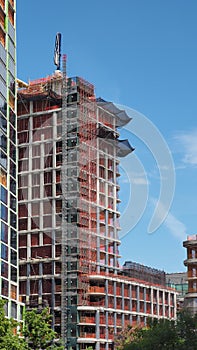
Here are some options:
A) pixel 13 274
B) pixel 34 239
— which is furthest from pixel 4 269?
pixel 34 239

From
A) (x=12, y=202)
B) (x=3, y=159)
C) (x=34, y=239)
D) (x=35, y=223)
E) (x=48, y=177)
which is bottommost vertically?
(x=34, y=239)

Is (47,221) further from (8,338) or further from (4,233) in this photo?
(8,338)

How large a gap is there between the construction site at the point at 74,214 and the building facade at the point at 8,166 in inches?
883

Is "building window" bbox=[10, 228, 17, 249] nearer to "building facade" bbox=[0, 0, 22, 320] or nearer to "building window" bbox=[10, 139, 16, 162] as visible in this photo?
"building facade" bbox=[0, 0, 22, 320]

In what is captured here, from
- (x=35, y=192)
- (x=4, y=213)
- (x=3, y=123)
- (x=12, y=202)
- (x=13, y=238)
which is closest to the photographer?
(x=4, y=213)

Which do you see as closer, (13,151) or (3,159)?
(3,159)

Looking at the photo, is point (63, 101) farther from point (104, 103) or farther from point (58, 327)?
point (58, 327)

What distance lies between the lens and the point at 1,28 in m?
97.2

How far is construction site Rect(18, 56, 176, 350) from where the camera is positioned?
118562mm

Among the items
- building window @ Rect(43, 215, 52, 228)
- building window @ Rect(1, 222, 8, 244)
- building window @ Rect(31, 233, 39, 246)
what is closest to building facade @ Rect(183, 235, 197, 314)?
building window @ Rect(43, 215, 52, 228)

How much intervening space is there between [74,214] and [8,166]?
26289 mm

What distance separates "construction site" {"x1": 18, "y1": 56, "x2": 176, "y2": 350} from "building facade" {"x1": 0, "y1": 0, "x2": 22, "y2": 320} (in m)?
22.4

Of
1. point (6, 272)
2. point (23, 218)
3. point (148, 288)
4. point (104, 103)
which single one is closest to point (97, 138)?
point (104, 103)

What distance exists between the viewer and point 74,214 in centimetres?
12081
